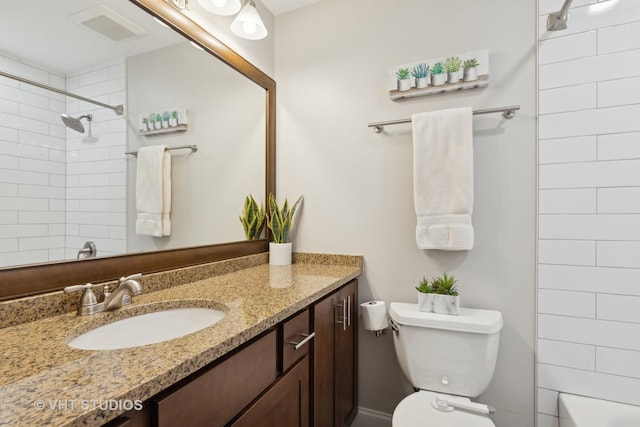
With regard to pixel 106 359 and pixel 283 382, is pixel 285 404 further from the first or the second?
pixel 106 359

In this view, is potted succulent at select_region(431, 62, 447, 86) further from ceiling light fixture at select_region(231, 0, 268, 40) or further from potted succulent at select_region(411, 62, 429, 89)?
ceiling light fixture at select_region(231, 0, 268, 40)

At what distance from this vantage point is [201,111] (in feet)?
4.90

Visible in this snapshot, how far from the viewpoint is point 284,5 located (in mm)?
1902

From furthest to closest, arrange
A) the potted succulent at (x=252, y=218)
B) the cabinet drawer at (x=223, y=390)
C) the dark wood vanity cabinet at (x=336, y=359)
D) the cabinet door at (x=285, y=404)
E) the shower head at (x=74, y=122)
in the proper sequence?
1. the potted succulent at (x=252, y=218)
2. the dark wood vanity cabinet at (x=336, y=359)
3. the shower head at (x=74, y=122)
4. the cabinet door at (x=285, y=404)
5. the cabinet drawer at (x=223, y=390)

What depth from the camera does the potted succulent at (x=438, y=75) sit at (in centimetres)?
154

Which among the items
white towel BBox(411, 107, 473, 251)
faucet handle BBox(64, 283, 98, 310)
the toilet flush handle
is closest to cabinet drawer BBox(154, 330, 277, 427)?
faucet handle BBox(64, 283, 98, 310)

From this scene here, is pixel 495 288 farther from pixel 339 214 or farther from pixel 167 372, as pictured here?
pixel 167 372

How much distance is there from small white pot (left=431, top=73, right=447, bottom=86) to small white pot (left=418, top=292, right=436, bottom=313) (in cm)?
103

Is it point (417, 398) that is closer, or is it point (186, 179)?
point (417, 398)

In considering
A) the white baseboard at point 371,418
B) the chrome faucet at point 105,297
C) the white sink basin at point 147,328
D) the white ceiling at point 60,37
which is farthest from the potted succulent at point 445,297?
the white ceiling at point 60,37

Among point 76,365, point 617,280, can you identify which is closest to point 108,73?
point 76,365

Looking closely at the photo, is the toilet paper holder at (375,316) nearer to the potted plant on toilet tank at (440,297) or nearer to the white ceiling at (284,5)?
the potted plant on toilet tank at (440,297)

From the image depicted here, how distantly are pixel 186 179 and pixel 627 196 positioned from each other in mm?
1903

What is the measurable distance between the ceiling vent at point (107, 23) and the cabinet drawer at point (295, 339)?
3.84 feet
